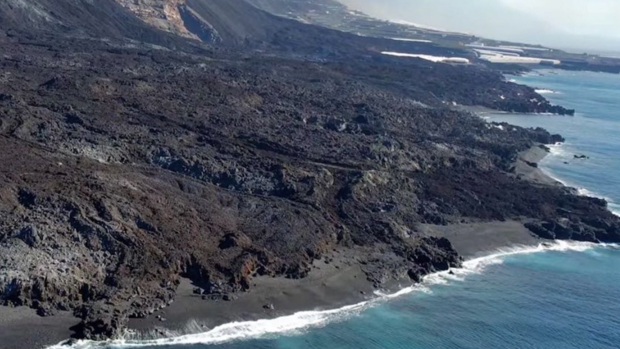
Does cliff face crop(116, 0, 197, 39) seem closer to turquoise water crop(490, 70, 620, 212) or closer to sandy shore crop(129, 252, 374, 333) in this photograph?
turquoise water crop(490, 70, 620, 212)

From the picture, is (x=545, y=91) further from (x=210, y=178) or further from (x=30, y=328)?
(x=30, y=328)

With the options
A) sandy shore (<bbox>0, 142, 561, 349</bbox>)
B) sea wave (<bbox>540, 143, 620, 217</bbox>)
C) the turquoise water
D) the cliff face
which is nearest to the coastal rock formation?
sandy shore (<bbox>0, 142, 561, 349</bbox>)

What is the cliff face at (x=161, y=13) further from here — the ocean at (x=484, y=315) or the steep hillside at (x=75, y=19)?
the ocean at (x=484, y=315)

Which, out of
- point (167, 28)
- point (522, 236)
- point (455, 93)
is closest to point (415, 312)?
point (522, 236)

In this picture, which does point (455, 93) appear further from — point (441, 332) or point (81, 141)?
point (441, 332)

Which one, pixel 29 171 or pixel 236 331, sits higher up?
pixel 29 171

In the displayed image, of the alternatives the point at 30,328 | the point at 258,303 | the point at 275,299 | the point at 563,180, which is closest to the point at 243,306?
the point at 258,303
